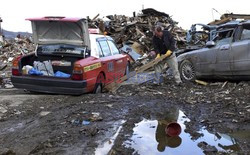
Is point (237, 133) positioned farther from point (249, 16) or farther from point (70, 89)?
point (249, 16)

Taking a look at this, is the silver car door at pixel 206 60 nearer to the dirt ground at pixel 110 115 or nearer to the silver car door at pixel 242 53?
the dirt ground at pixel 110 115

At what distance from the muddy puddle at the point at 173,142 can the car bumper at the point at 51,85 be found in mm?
2955

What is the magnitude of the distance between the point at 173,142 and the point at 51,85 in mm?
4544

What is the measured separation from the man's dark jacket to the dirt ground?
1.17 meters

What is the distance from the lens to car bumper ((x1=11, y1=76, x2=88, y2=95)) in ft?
29.8

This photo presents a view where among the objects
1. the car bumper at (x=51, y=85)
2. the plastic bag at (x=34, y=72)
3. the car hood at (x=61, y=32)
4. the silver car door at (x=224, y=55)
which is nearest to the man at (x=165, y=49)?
the silver car door at (x=224, y=55)

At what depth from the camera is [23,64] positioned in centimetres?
1007

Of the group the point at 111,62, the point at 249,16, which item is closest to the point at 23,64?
the point at 111,62

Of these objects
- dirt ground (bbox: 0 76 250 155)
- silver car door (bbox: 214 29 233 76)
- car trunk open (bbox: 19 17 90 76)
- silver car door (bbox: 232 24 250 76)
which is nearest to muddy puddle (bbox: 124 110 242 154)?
dirt ground (bbox: 0 76 250 155)

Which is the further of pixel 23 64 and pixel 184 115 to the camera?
pixel 23 64

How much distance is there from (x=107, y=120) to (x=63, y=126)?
851 millimetres

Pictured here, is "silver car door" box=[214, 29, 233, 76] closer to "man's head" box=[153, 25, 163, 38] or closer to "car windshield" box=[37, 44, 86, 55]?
"man's head" box=[153, 25, 163, 38]

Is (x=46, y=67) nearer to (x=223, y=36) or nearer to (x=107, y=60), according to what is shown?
(x=107, y=60)

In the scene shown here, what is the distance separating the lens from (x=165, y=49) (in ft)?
35.9
